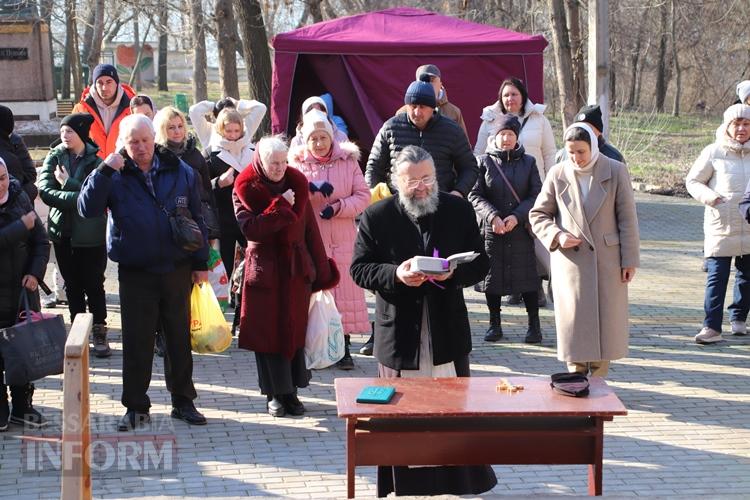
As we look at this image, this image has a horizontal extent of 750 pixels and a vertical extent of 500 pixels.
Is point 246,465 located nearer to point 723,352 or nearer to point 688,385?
point 688,385

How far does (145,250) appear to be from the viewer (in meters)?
6.30

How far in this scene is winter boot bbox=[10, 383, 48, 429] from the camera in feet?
21.9

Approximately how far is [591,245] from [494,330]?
2.28m

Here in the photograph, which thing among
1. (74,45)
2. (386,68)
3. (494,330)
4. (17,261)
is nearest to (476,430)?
(17,261)

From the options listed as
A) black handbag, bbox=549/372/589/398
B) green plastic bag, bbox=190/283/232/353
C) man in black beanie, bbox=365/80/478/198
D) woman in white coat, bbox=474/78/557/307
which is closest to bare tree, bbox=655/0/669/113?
woman in white coat, bbox=474/78/557/307

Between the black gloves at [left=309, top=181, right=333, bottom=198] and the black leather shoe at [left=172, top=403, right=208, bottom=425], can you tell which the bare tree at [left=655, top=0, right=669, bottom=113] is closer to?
the black gloves at [left=309, top=181, right=333, bottom=198]

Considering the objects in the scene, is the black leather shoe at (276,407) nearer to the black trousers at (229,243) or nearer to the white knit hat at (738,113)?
the black trousers at (229,243)

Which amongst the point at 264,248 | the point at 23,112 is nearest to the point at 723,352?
the point at 264,248

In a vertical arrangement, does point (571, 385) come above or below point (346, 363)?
above

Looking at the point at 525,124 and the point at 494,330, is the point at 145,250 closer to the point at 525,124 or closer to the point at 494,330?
the point at 494,330

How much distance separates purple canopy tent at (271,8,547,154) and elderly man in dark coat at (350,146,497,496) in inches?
248

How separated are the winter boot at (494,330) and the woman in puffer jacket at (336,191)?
1.31 metres

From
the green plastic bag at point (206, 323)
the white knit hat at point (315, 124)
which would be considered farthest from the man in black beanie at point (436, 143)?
the green plastic bag at point (206, 323)

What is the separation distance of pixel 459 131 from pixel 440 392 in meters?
3.61
